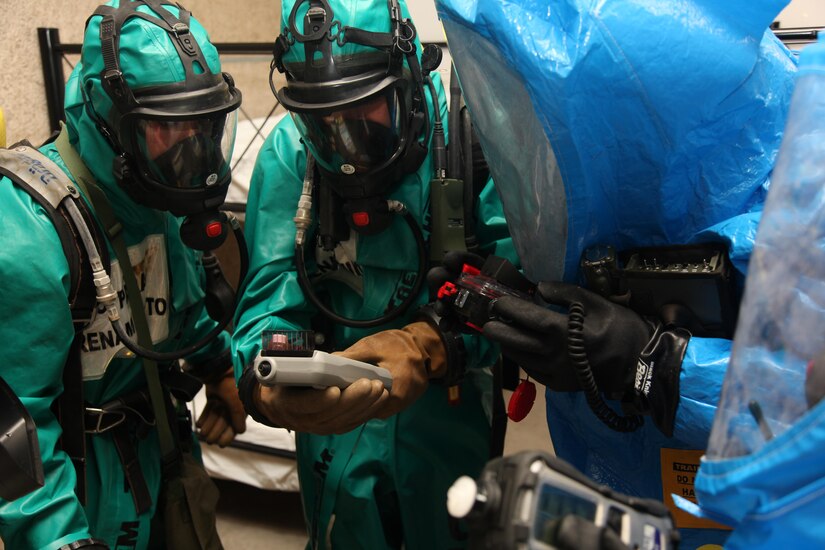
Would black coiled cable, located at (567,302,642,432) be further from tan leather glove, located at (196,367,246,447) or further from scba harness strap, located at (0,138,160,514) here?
tan leather glove, located at (196,367,246,447)

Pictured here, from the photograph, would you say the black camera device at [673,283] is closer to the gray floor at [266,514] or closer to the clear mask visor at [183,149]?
the clear mask visor at [183,149]

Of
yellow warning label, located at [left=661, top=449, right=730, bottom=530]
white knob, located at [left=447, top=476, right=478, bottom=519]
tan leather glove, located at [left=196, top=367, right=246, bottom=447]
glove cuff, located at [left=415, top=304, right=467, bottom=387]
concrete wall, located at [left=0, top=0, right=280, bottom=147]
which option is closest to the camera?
white knob, located at [left=447, top=476, right=478, bottom=519]

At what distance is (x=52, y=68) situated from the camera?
278cm

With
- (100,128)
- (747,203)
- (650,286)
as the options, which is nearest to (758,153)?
(747,203)

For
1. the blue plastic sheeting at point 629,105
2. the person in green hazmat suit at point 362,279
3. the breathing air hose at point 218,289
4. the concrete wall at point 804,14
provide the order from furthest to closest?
the concrete wall at point 804,14 < the breathing air hose at point 218,289 < the person in green hazmat suit at point 362,279 < the blue plastic sheeting at point 629,105

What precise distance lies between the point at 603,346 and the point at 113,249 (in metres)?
0.98

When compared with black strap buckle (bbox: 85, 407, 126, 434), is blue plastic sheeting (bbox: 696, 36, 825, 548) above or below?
above

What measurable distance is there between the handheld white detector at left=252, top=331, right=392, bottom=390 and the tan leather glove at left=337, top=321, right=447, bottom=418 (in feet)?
0.40

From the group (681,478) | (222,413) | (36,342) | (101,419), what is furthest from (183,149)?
(681,478)

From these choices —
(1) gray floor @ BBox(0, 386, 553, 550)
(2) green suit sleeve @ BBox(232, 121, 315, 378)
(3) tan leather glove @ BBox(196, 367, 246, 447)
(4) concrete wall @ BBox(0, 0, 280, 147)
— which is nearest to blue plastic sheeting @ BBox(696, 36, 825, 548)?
(2) green suit sleeve @ BBox(232, 121, 315, 378)

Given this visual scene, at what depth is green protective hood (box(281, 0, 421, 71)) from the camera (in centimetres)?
142

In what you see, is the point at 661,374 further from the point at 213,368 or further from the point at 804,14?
the point at 804,14

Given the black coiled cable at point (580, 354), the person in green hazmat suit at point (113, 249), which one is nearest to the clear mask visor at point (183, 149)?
the person in green hazmat suit at point (113, 249)

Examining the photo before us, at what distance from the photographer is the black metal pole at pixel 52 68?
2758 millimetres
